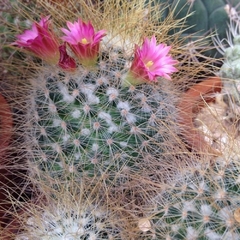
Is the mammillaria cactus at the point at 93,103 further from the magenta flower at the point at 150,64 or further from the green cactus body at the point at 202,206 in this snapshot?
the green cactus body at the point at 202,206

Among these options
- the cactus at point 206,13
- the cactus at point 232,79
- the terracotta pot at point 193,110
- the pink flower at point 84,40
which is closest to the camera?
the pink flower at point 84,40

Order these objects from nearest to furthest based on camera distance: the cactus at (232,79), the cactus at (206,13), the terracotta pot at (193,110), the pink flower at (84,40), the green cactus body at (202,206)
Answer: the green cactus body at (202,206) < the pink flower at (84,40) < the terracotta pot at (193,110) < the cactus at (232,79) < the cactus at (206,13)

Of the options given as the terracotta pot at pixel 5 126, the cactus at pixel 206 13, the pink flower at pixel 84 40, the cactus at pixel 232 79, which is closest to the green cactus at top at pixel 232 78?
the cactus at pixel 232 79

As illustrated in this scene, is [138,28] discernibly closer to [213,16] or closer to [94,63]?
[94,63]

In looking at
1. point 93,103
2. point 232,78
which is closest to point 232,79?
point 232,78

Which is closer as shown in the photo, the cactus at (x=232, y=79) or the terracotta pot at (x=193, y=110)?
the terracotta pot at (x=193, y=110)

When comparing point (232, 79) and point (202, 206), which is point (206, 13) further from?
point (202, 206)
